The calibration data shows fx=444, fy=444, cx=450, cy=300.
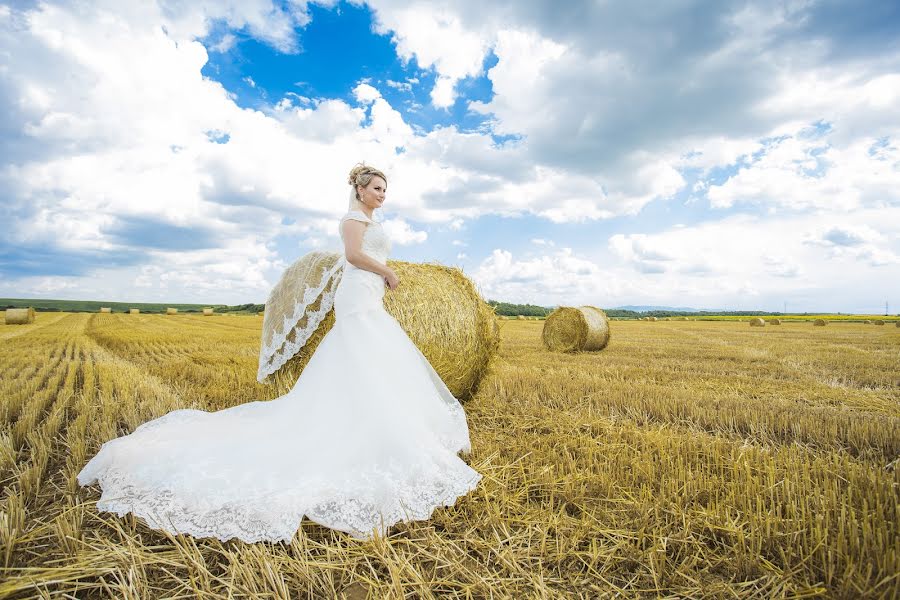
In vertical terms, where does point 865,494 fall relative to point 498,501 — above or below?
above

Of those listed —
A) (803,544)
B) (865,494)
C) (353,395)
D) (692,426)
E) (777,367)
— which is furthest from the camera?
(777,367)

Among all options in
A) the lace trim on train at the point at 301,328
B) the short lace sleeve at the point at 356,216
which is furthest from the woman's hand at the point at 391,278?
the lace trim on train at the point at 301,328

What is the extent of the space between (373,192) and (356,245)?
426 millimetres

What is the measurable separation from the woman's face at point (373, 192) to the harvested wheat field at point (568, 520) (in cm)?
164

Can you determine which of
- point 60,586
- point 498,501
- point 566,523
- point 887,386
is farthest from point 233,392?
point 887,386

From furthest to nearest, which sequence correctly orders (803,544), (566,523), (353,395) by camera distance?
(353,395) < (566,523) < (803,544)

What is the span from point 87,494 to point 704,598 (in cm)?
316

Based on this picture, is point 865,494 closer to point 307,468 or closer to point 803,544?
point 803,544

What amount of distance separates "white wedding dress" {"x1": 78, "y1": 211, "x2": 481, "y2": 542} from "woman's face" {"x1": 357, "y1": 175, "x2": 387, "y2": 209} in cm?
16

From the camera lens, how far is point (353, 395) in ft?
9.48

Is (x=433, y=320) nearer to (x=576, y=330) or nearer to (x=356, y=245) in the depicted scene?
(x=356, y=245)

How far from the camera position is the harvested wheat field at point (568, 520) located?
1.79 metres

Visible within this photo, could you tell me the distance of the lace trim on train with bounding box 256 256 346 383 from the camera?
4363 mm

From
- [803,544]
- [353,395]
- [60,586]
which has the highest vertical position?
[353,395]
